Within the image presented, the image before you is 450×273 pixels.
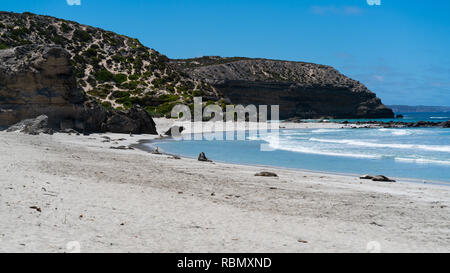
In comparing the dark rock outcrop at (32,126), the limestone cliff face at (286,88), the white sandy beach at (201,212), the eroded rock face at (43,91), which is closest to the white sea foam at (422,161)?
the white sandy beach at (201,212)

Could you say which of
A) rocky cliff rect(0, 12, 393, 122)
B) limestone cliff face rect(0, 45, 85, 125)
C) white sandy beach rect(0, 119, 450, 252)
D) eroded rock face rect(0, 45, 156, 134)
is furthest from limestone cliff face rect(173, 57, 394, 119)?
white sandy beach rect(0, 119, 450, 252)

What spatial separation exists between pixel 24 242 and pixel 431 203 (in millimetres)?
7863

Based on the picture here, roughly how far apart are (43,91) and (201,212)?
21.6 metres

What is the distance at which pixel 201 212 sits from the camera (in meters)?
7.17

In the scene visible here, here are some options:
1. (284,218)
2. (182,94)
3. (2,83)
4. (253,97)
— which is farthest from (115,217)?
(253,97)

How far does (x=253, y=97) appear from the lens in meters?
99.0

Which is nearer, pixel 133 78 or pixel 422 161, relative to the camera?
pixel 422 161

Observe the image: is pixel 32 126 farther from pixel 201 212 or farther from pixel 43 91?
pixel 201 212

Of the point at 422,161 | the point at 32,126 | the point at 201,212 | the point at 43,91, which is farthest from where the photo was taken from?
the point at 43,91

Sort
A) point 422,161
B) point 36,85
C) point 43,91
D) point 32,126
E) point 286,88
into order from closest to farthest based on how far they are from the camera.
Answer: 1. point 422,161
2. point 32,126
3. point 36,85
4. point 43,91
5. point 286,88

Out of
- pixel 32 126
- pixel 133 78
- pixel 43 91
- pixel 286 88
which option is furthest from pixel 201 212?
pixel 286 88

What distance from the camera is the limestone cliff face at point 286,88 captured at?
98375 mm

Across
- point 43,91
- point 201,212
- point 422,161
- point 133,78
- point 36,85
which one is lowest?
point 422,161

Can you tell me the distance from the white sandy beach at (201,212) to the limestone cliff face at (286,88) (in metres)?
83.6
